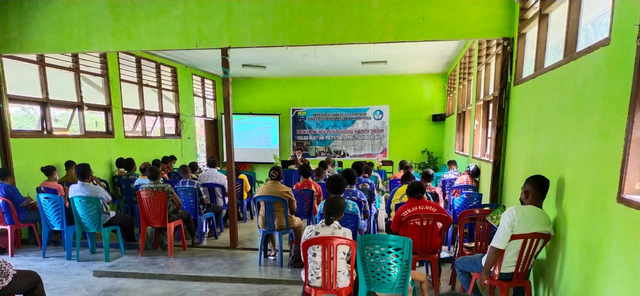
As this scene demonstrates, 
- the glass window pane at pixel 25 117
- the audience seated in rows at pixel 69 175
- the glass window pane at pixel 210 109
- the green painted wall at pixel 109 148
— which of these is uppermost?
the glass window pane at pixel 210 109

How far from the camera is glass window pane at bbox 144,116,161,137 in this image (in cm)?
640

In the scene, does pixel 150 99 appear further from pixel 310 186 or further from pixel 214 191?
pixel 310 186

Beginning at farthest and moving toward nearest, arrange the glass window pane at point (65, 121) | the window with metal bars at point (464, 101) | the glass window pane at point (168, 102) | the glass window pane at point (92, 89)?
1. the glass window pane at point (168, 102)
2. the window with metal bars at point (464, 101)
3. the glass window pane at point (92, 89)
4. the glass window pane at point (65, 121)

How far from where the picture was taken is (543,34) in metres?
2.62

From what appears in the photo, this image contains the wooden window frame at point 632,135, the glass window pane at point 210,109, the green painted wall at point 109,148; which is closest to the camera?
the wooden window frame at point 632,135

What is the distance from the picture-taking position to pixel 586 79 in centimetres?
181

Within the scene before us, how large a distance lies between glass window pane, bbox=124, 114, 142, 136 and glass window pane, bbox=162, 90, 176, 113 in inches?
32.0

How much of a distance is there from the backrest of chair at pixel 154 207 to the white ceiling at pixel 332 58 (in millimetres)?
3145

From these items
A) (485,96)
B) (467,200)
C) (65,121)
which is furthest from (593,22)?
(65,121)

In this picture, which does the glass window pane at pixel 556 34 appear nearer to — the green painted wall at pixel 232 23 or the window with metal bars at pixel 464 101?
the green painted wall at pixel 232 23

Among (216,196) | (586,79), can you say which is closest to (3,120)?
(216,196)

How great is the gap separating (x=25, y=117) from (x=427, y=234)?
5.64 metres

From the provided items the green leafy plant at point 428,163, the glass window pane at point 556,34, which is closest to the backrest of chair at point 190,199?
the glass window pane at point 556,34

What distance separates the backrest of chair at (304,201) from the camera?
148 inches
